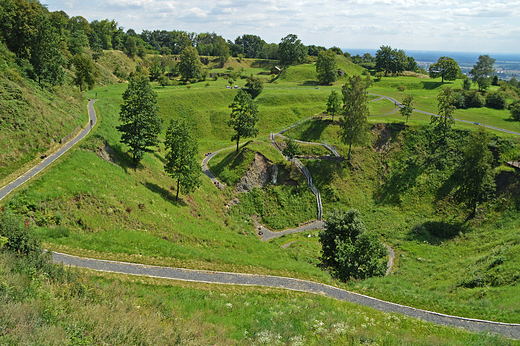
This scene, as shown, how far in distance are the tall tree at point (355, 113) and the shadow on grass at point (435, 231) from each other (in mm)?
20901

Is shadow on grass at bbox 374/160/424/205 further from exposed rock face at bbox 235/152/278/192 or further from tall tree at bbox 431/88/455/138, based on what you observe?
exposed rock face at bbox 235/152/278/192

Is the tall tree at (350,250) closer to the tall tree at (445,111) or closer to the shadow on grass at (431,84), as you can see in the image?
the tall tree at (445,111)

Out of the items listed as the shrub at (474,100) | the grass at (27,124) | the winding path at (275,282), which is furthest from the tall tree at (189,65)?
the winding path at (275,282)

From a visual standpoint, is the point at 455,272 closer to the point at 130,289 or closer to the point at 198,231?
the point at 198,231

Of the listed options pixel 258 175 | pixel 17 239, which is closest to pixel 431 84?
pixel 258 175

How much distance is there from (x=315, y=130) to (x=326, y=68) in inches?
2234

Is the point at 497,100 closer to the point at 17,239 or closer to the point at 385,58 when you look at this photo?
the point at 385,58

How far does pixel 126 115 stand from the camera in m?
39.8

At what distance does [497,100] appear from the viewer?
89438mm

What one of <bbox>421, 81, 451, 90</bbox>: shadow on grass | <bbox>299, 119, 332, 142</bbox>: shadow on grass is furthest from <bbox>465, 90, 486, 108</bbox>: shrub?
<bbox>299, 119, 332, 142</bbox>: shadow on grass

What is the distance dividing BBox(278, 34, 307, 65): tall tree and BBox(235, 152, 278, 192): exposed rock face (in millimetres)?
102061

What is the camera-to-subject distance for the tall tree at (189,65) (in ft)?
389

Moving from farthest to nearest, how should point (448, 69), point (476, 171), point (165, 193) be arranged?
1. point (448, 69)
2. point (476, 171)
3. point (165, 193)

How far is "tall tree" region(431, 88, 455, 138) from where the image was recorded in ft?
209
